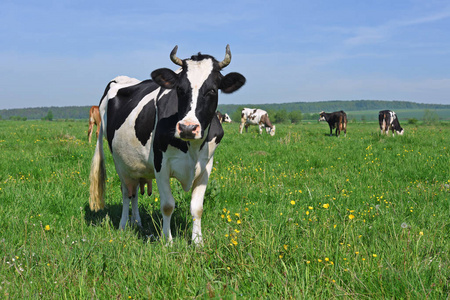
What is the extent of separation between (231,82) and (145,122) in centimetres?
120

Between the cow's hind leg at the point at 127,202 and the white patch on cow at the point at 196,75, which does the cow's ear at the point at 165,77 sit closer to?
the white patch on cow at the point at 196,75

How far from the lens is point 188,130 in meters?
3.47

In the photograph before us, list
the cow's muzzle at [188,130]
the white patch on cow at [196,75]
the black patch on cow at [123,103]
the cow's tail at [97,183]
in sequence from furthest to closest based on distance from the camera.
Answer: the cow's tail at [97,183], the black patch on cow at [123,103], the white patch on cow at [196,75], the cow's muzzle at [188,130]

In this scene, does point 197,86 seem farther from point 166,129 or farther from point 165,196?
point 165,196

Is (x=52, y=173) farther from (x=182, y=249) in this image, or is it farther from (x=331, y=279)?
(x=331, y=279)

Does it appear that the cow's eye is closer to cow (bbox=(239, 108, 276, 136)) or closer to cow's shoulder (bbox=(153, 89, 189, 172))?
cow's shoulder (bbox=(153, 89, 189, 172))

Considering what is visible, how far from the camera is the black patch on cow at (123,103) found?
16.7 ft

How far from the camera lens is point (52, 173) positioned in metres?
7.73

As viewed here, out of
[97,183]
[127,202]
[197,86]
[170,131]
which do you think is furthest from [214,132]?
[97,183]

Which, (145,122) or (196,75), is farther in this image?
(145,122)

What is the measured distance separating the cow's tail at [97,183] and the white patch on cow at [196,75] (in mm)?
2569

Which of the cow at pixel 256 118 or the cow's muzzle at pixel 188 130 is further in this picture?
the cow at pixel 256 118

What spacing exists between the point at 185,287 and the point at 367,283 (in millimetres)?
1311

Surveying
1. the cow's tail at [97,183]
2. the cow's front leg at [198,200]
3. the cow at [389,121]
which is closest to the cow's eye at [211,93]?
the cow's front leg at [198,200]
